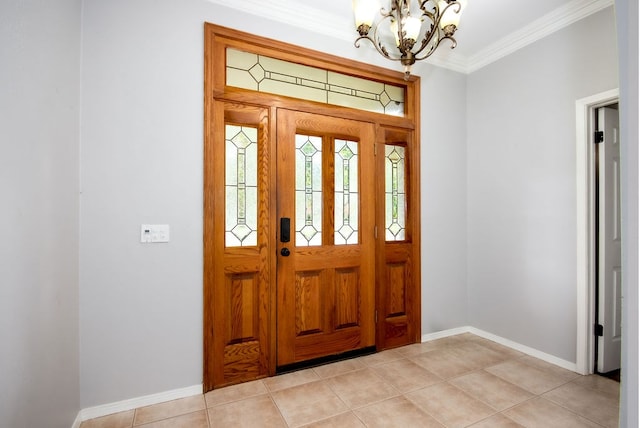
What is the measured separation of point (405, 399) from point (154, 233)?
2102mm

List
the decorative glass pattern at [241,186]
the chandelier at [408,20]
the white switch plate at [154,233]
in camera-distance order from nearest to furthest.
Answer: the chandelier at [408,20] → the white switch plate at [154,233] → the decorative glass pattern at [241,186]

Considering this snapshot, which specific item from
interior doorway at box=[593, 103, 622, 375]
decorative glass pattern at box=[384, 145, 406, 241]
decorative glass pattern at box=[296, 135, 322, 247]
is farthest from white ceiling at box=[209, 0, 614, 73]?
decorative glass pattern at box=[384, 145, 406, 241]

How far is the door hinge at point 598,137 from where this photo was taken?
2.42 meters

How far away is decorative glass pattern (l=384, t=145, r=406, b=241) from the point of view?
300 centimetres

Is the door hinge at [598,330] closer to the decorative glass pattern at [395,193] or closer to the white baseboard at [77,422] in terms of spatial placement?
the decorative glass pattern at [395,193]

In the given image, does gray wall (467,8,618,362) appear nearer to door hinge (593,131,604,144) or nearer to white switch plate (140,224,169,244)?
door hinge (593,131,604,144)

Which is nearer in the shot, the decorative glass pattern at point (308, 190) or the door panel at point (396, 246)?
the decorative glass pattern at point (308, 190)

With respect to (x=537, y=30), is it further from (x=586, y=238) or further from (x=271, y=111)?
(x=271, y=111)

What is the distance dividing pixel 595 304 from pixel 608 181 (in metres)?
1.01

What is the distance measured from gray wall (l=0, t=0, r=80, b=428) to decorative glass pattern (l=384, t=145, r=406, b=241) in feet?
8.05

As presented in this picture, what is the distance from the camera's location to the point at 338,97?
2.77m

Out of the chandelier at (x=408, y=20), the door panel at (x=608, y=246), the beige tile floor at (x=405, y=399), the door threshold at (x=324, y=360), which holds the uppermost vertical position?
the chandelier at (x=408, y=20)

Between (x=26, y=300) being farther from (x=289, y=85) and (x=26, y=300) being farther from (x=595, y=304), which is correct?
(x=595, y=304)

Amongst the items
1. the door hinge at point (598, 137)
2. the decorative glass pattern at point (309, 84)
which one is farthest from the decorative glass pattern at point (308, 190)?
the door hinge at point (598, 137)
